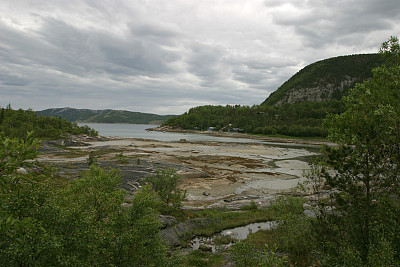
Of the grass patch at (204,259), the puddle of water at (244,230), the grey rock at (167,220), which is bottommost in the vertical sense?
the puddle of water at (244,230)

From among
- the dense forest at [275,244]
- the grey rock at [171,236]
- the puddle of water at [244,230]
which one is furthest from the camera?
the puddle of water at [244,230]

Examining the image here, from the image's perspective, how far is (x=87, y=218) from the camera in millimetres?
8477

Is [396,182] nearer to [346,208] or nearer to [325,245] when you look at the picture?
[346,208]

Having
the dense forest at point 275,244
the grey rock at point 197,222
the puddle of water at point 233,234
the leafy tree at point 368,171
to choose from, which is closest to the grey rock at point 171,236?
the puddle of water at point 233,234

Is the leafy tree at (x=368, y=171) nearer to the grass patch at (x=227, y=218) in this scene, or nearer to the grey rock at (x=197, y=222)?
the grass patch at (x=227, y=218)

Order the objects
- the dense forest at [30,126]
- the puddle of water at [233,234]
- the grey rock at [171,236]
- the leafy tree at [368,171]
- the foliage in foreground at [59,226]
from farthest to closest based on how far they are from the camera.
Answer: the dense forest at [30,126] < the puddle of water at [233,234] < the grey rock at [171,236] < the leafy tree at [368,171] < the foliage in foreground at [59,226]

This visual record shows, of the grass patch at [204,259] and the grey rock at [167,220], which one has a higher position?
the grey rock at [167,220]

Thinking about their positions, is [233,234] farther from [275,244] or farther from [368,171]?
[368,171]

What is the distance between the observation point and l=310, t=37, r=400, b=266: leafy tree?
32.8 feet

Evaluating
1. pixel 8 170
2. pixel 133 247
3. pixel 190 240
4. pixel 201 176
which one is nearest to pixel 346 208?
pixel 133 247

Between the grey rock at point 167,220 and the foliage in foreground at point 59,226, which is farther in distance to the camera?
the grey rock at point 167,220

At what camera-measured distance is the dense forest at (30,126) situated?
9056 centimetres

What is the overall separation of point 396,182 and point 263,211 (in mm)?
19757

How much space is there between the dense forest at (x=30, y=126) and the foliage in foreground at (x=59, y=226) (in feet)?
312
